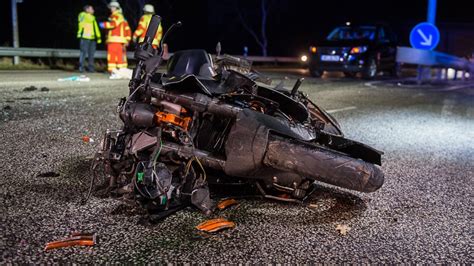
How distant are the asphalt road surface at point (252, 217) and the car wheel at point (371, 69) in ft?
34.1

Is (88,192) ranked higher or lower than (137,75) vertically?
lower

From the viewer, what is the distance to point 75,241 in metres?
2.58

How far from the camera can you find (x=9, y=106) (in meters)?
6.96

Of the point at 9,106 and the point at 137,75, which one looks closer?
the point at 137,75

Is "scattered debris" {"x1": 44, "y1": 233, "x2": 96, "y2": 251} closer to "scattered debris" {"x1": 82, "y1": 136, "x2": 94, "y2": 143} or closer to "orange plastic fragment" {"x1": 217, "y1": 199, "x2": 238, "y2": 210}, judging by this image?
"orange plastic fragment" {"x1": 217, "y1": 199, "x2": 238, "y2": 210}

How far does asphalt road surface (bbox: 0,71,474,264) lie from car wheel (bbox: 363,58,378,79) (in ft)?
34.1

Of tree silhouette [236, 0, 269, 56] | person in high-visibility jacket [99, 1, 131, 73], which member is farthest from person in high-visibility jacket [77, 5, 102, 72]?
tree silhouette [236, 0, 269, 56]

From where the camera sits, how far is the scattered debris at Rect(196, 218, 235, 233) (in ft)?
9.27

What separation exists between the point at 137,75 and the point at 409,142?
3.77m

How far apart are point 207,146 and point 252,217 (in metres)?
0.56

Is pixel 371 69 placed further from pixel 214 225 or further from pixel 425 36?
pixel 214 225

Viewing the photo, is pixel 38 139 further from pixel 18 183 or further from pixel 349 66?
pixel 349 66

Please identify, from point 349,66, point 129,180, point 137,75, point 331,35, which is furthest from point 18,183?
point 331,35

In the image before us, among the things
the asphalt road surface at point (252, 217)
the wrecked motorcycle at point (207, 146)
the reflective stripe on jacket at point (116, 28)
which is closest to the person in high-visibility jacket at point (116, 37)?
the reflective stripe on jacket at point (116, 28)
